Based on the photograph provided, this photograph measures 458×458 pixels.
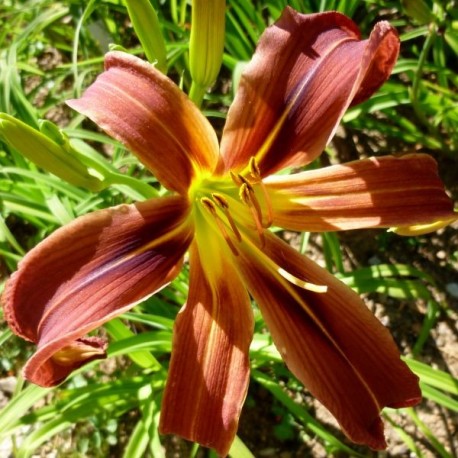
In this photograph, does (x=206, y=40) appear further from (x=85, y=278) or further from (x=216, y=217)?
(x=85, y=278)

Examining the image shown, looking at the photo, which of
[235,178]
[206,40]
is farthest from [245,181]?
[206,40]

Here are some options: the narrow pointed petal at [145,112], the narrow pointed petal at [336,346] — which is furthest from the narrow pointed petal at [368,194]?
the narrow pointed petal at [145,112]

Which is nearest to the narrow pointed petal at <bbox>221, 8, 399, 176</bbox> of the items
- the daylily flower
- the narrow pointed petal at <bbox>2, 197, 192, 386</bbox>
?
the daylily flower

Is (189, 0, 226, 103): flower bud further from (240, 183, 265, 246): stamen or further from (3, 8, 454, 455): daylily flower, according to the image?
(240, 183, 265, 246): stamen

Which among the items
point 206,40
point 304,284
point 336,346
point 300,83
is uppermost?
point 206,40

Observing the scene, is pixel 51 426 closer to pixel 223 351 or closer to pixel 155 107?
pixel 223 351

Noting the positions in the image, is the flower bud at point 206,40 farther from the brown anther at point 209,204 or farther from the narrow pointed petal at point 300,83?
the brown anther at point 209,204

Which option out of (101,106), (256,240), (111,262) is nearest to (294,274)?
(256,240)
